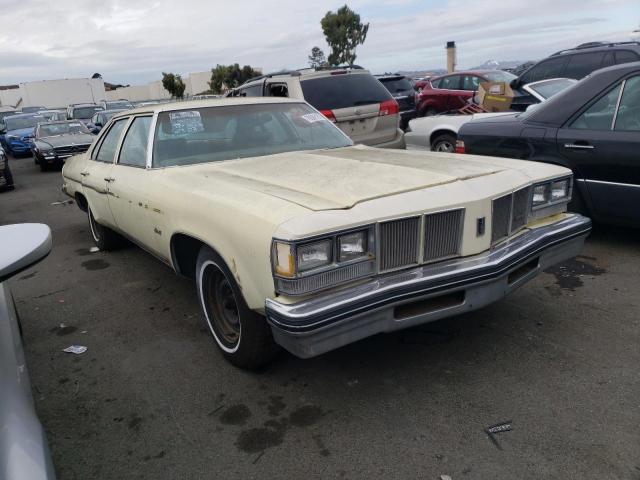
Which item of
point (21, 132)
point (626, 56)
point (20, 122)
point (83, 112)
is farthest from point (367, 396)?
point (83, 112)

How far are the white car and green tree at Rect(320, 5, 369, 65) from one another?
27778 millimetres

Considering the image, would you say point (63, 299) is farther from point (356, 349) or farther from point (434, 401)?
point (434, 401)

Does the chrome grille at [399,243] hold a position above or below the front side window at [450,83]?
below

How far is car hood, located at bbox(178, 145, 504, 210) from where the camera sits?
2.64m

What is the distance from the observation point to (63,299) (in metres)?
4.45

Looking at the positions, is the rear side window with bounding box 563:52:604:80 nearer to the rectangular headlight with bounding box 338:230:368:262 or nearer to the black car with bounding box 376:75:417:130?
the black car with bounding box 376:75:417:130

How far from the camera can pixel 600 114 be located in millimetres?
4512

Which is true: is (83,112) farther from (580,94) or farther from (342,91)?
(580,94)

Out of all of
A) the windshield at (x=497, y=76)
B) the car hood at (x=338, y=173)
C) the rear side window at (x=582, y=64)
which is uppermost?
the rear side window at (x=582, y=64)

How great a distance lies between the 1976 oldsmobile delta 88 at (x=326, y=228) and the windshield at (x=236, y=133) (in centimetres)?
1

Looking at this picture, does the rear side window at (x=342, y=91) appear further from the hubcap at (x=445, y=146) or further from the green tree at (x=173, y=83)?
the green tree at (x=173, y=83)

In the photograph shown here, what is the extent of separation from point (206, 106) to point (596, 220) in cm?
351

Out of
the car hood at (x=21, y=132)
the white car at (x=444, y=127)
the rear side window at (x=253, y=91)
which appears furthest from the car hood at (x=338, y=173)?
the car hood at (x=21, y=132)

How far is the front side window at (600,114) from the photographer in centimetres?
444
